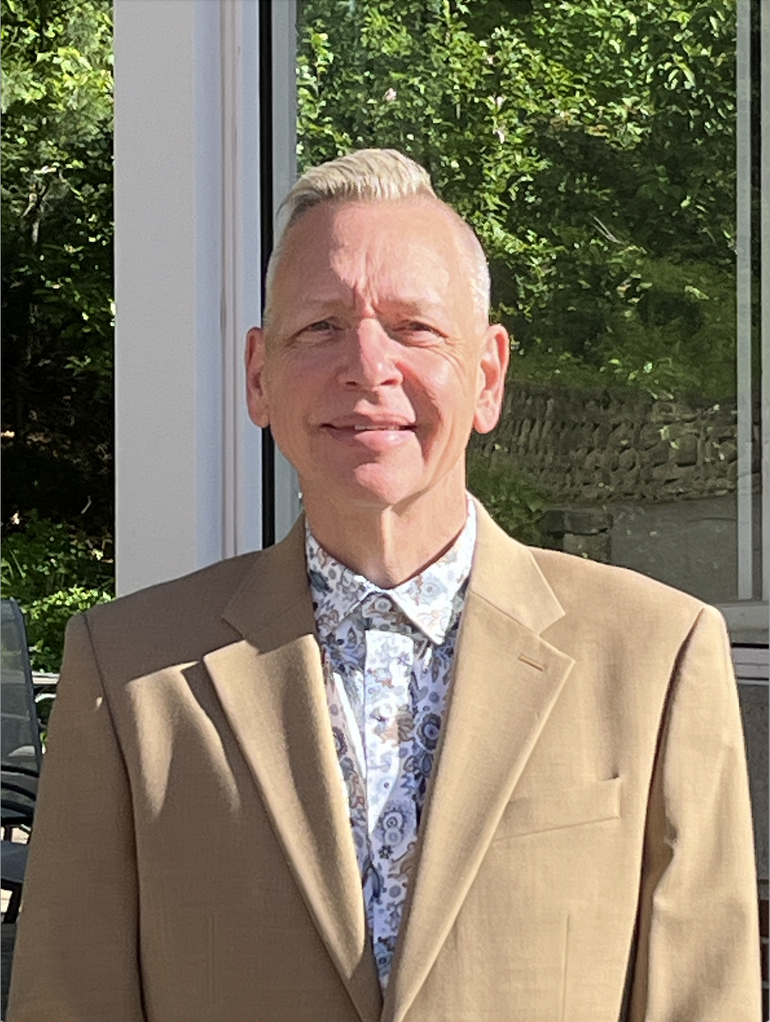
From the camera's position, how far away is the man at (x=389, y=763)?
1553 mm

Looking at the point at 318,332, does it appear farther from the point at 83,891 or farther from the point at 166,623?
the point at 83,891

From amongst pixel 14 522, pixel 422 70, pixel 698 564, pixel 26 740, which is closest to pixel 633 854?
pixel 698 564

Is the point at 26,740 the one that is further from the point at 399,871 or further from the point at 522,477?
the point at 399,871

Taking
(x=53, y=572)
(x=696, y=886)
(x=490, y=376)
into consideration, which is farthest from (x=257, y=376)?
(x=53, y=572)

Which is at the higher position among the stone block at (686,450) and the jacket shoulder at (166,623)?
the stone block at (686,450)

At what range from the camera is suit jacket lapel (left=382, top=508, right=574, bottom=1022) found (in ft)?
5.03

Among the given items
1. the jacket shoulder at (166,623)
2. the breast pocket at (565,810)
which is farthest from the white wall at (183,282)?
the breast pocket at (565,810)

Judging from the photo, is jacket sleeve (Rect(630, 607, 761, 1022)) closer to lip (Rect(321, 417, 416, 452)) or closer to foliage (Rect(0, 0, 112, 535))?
lip (Rect(321, 417, 416, 452))

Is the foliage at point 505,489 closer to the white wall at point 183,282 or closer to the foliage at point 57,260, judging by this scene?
the white wall at point 183,282

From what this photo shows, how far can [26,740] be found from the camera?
4504mm

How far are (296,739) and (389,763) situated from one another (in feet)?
0.30

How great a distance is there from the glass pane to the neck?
1.33m

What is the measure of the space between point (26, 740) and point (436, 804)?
3.12 meters

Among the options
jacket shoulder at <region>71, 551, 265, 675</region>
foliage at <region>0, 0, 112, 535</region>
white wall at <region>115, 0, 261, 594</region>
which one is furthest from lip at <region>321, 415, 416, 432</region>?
foliage at <region>0, 0, 112, 535</region>
